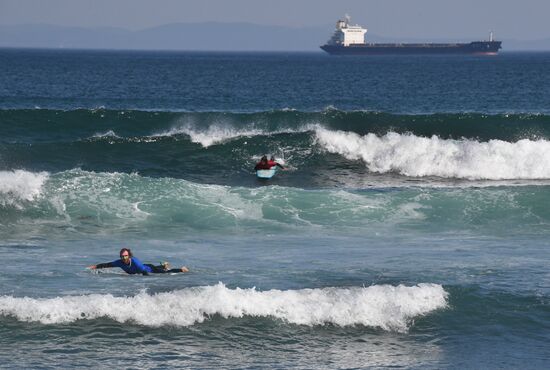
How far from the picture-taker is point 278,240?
2636 cm

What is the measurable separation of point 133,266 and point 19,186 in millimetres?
10996

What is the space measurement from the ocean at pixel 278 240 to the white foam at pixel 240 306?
4cm

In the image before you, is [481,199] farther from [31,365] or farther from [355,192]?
[31,365]

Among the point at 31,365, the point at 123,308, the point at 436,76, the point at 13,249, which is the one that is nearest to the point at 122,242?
the point at 13,249

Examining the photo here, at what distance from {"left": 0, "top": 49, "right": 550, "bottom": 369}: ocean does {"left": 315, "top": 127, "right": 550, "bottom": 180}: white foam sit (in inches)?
3.4

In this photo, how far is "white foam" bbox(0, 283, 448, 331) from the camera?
19.4 meters

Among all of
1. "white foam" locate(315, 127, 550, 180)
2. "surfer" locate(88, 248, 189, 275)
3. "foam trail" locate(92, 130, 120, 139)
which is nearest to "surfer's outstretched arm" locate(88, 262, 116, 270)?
"surfer" locate(88, 248, 189, 275)

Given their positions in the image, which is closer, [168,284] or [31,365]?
[31,365]

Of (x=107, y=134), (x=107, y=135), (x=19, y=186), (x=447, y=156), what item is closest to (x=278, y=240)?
(x=19, y=186)

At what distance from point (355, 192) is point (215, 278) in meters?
12.7

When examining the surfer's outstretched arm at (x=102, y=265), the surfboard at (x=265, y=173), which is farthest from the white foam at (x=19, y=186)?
the surfer's outstretched arm at (x=102, y=265)

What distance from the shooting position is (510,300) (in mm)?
20469

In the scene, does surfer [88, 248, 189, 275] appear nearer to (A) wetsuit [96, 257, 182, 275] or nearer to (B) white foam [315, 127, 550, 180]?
(A) wetsuit [96, 257, 182, 275]

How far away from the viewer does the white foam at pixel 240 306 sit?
19.4 meters
